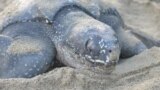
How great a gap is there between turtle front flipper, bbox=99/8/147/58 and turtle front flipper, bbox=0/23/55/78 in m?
0.51

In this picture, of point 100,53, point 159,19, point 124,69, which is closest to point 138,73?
point 124,69

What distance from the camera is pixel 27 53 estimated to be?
2.73 meters

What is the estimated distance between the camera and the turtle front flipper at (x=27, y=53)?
269 centimetres

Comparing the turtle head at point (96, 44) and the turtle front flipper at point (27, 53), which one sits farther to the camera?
the turtle front flipper at point (27, 53)

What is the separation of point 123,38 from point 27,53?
822mm

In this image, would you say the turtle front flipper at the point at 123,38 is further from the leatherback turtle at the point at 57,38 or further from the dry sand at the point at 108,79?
the dry sand at the point at 108,79

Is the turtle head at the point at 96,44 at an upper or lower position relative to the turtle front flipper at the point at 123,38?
upper

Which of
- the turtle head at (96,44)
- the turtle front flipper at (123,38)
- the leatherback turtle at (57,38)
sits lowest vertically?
the turtle front flipper at (123,38)

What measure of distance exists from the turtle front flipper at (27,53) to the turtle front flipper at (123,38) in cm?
51

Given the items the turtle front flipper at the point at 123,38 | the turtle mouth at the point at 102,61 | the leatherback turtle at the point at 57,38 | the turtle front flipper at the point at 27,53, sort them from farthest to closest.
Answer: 1. the turtle front flipper at the point at 123,38
2. the turtle front flipper at the point at 27,53
3. the leatherback turtle at the point at 57,38
4. the turtle mouth at the point at 102,61

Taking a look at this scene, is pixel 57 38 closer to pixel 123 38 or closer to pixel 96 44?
pixel 96 44

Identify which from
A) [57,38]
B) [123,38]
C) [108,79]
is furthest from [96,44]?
[123,38]

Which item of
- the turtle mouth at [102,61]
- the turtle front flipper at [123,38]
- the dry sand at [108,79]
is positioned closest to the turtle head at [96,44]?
the turtle mouth at [102,61]

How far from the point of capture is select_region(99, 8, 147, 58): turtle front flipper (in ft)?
10.2
